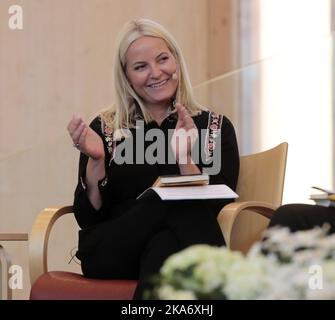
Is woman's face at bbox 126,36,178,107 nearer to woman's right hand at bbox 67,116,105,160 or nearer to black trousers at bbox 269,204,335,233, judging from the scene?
woman's right hand at bbox 67,116,105,160

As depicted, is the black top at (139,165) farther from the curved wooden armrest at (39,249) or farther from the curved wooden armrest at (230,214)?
the curved wooden armrest at (230,214)

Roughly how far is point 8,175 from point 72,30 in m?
0.77

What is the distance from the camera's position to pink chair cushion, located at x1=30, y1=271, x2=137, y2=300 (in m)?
1.65

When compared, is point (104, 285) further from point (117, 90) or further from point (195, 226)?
point (117, 90)

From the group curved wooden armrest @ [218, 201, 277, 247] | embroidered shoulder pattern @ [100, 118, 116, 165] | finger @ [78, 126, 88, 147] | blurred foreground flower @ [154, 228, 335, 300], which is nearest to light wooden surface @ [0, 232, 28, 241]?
embroidered shoulder pattern @ [100, 118, 116, 165]

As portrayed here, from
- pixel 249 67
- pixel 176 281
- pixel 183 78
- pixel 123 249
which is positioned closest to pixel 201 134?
pixel 183 78

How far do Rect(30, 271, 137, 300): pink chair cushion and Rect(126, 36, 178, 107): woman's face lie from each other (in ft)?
2.02

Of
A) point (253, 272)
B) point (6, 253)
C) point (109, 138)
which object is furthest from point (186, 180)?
point (253, 272)

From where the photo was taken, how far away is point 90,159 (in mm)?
1952

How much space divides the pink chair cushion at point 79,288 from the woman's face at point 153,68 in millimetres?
617

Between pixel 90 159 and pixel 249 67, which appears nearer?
pixel 90 159

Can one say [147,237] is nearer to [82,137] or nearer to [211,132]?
[82,137]
